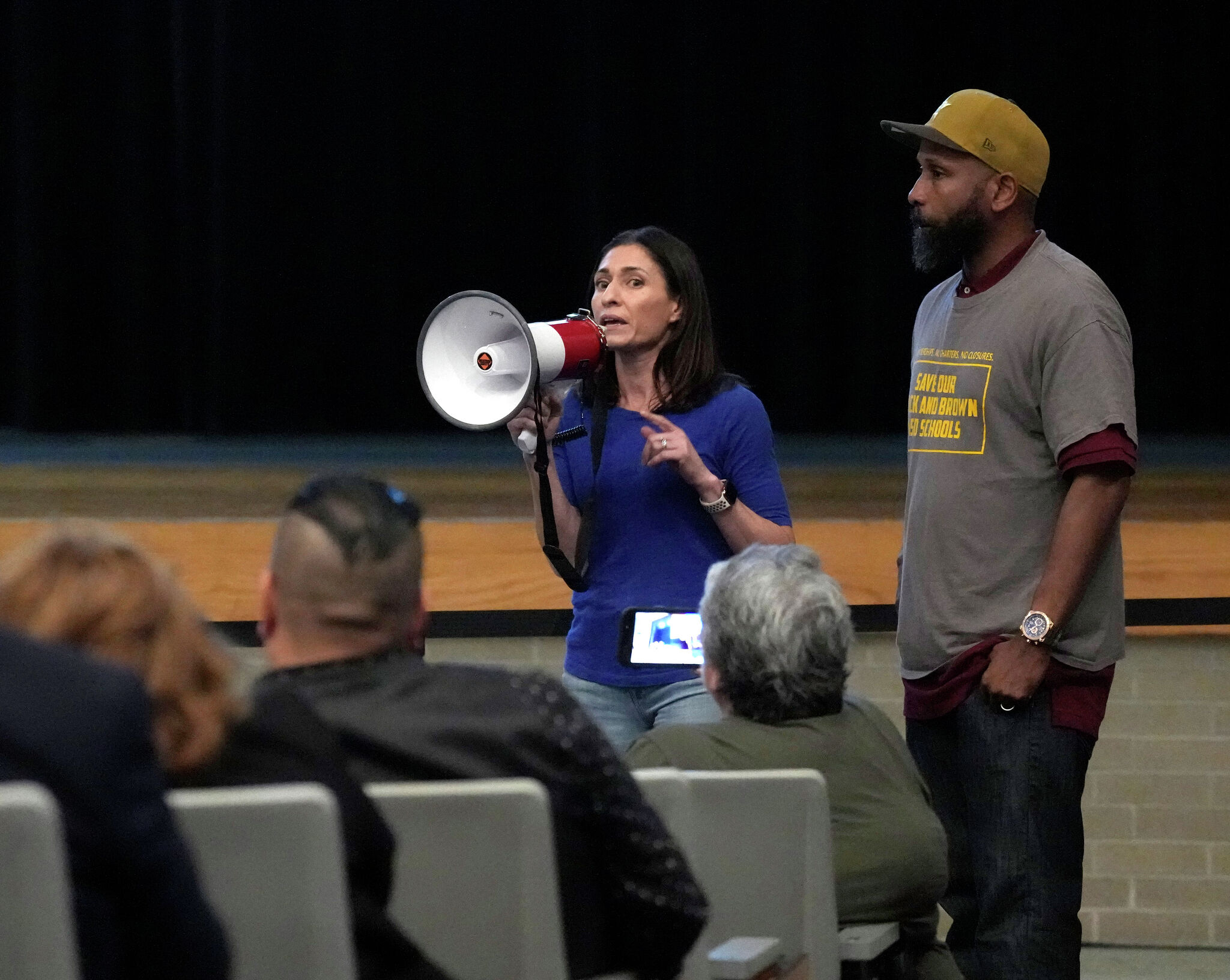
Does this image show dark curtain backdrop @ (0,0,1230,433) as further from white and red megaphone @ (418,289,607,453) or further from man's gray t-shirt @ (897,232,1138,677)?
man's gray t-shirt @ (897,232,1138,677)

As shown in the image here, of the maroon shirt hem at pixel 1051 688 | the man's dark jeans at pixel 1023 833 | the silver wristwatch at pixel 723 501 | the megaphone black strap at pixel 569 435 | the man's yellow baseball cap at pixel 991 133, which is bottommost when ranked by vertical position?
the man's dark jeans at pixel 1023 833

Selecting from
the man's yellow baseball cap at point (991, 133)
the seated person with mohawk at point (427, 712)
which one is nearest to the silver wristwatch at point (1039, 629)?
the man's yellow baseball cap at point (991, 133)

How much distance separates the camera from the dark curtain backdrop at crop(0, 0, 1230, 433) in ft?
20.8

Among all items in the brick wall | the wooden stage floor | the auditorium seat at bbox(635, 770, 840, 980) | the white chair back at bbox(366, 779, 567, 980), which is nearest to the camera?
the white chair back at bbox(366, 779, 567, 980)

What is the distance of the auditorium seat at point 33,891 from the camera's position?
1.02m

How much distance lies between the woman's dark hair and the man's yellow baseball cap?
43 cm

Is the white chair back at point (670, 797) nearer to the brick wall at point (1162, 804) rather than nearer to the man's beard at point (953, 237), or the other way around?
the man's beard at point (953, 237)

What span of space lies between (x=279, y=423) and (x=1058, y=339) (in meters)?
4.83

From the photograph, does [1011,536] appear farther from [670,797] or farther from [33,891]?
Answer: [33,891]

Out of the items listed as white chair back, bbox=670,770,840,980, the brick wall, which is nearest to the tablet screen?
white chair back, bbox=670,770,840,980

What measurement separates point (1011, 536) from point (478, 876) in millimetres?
1385

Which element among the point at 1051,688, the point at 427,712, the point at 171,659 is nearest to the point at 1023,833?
the point at 1051,688

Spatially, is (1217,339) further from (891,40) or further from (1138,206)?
(891,40)

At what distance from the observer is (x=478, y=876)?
139cm
